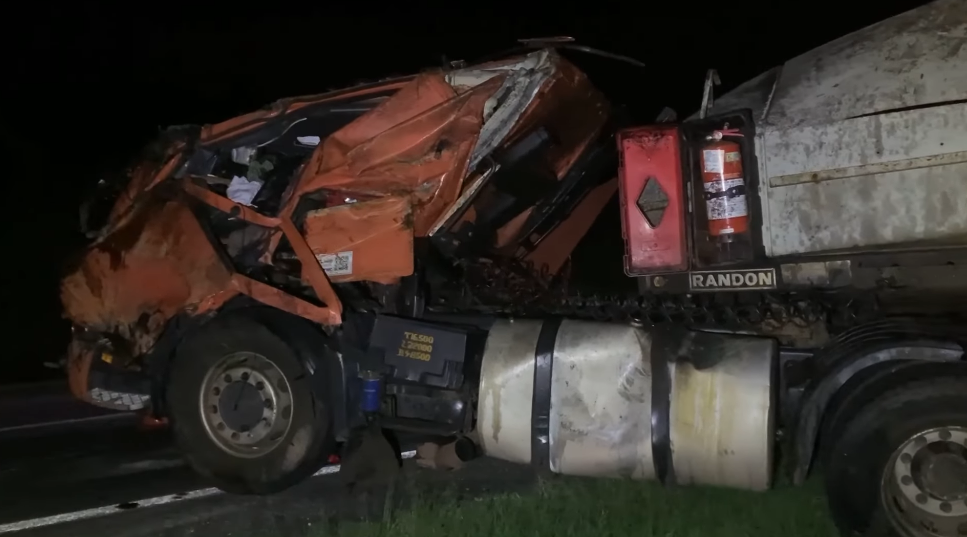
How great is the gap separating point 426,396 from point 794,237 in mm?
2332

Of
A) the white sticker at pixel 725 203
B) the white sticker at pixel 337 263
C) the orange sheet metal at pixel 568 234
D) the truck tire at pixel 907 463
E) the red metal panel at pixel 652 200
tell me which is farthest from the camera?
the orange sheet metal at pixel 568 234

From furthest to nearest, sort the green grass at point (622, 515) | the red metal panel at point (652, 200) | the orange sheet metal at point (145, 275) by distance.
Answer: the orange sheet metal at point (145, 275)
the red metal panel at point (652, 200)
the green grass at point (622, 515)

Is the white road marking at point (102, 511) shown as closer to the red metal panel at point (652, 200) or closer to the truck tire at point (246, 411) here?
the truck tire at point (246, 411)

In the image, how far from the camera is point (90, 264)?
6121 mm

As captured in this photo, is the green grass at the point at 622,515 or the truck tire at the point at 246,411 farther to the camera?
the truck tire at the point at 246,411

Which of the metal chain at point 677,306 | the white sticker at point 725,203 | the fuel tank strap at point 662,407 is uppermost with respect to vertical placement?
the white sticker at point 725,203

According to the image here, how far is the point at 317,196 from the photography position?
5656 mm

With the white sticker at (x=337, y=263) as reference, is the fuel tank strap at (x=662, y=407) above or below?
below

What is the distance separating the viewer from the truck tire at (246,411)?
542 cm

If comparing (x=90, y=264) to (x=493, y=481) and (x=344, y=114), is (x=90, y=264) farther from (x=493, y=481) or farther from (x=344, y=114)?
(x=493, y=481)

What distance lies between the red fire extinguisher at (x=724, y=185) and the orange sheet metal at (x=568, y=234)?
7.03ft

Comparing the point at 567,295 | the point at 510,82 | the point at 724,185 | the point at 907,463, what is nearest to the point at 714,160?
the point at 724,185

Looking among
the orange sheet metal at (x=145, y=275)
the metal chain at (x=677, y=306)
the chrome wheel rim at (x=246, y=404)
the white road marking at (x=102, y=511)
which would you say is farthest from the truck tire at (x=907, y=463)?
the white road marking at (x=102, y=511)

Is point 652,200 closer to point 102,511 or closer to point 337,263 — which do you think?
point 337,263
